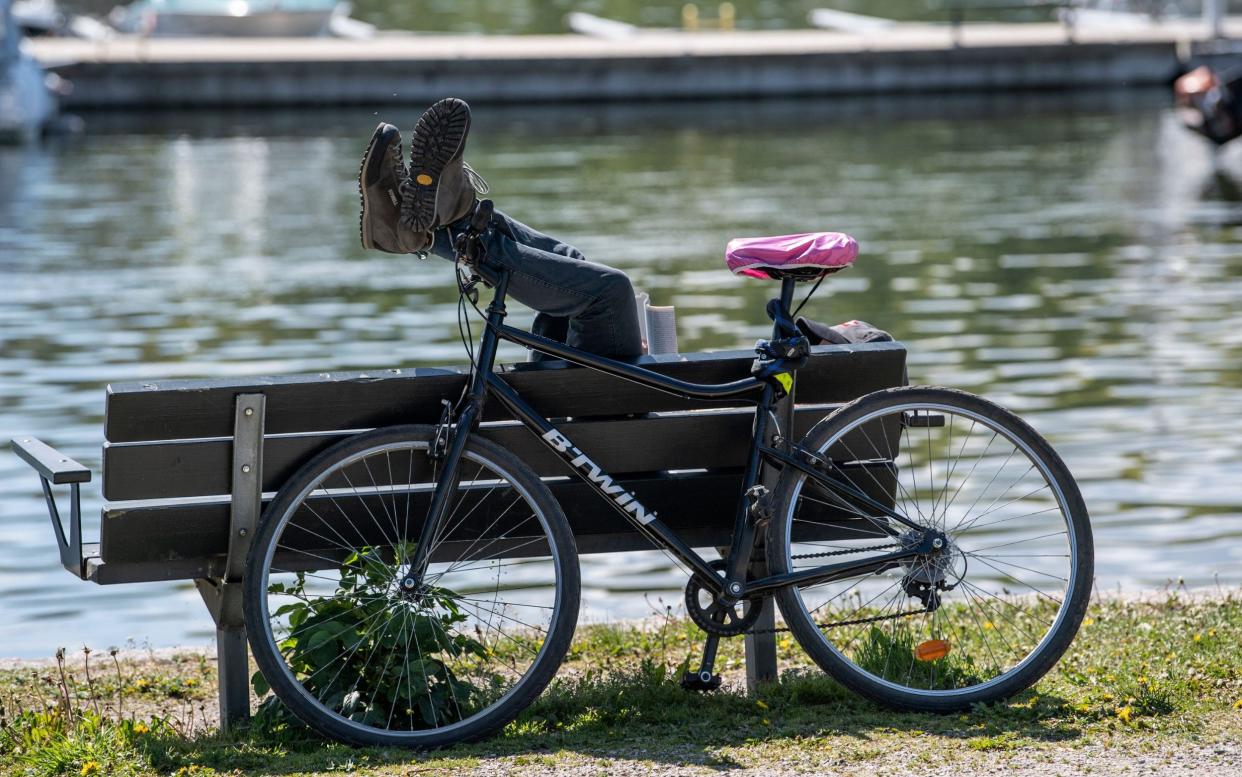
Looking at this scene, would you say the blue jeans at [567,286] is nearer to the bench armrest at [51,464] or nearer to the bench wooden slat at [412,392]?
the bench wooden slat at [412,392]

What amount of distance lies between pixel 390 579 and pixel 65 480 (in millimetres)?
823

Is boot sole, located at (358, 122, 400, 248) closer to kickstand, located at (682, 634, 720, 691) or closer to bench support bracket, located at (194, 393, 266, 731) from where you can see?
bench support bracket, located at (194, 393, 266, 731)

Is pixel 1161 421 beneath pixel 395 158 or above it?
beneath

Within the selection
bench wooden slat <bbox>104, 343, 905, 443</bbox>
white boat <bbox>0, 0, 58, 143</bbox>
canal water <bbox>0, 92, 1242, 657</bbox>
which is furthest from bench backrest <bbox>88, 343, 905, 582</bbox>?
white boat <bbox>0, 0, 58, 143</bbox>

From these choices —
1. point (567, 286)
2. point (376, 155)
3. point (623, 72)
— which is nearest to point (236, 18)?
point (623, 72)

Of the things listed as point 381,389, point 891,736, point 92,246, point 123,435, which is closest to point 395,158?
point 381,389

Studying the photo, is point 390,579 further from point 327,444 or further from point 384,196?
point 384,196

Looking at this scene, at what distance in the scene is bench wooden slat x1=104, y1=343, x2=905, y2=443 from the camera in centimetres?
457

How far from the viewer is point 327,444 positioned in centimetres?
471

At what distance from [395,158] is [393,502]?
881 mm

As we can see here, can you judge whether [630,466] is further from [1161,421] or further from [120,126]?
[120,126]

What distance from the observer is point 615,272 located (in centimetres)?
473

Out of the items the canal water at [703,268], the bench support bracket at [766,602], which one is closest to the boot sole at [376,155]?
the bench support bracket at [766,602]

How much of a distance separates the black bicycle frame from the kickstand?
153 millimetres
